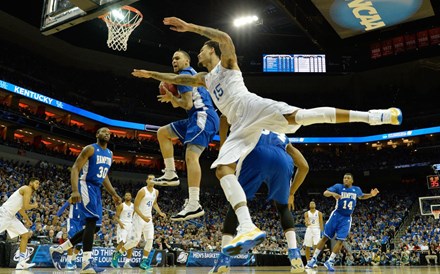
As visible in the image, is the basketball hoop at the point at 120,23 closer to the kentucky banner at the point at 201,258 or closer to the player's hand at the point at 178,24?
the kentucky banner at the point at 201,258

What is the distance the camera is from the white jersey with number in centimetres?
412

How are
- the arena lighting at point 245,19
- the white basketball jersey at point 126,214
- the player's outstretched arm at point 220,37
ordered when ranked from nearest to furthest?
the player's outstretched arm at point 220,37, the white basketball jersey at point 126,214, the arena lighting at point 245,19

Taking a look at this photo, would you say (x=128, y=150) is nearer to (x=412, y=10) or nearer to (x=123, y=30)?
(x=123, y=30)

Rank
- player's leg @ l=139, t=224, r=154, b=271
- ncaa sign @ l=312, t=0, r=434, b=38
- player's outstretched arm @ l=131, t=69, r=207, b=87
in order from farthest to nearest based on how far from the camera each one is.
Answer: ncaa sign @ l=312, t=0, r=434, b=38 → player's leg @ l=139, t=224, r=154, b=271 → player's outstretched arm @ l=131, t=69, r=207, b=87

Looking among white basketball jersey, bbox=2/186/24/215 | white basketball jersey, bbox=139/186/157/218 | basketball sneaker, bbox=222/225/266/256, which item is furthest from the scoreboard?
A: basketball sneaker, bbox=222/225/266/256

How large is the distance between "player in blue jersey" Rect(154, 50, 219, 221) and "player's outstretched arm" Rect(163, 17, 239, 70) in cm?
101

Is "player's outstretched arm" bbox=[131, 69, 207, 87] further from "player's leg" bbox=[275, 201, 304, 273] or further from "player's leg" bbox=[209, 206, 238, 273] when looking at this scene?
"player's leg" bbox=[275, 201, 304, 273]

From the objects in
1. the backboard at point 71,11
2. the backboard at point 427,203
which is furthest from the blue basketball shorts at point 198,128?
the backboard at point 427,203

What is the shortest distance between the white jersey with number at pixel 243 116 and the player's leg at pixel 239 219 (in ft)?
0.42

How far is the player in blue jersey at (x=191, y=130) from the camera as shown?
5391 millimetres

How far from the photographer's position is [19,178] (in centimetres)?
2147

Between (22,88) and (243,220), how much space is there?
977 inches

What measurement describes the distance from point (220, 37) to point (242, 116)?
2.75 feet

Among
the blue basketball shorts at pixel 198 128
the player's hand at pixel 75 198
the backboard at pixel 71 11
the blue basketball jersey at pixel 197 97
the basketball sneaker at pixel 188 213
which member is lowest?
the basketball sneaker at pixel 188 213
